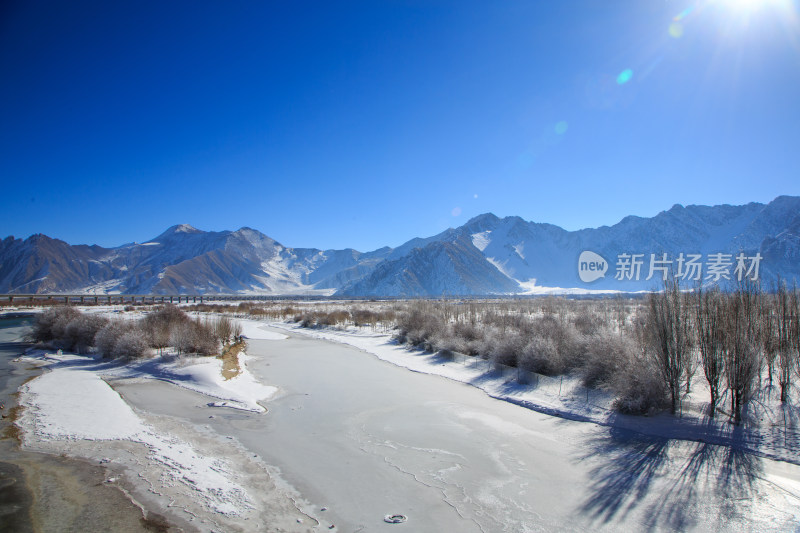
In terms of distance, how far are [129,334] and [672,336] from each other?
17761 mm

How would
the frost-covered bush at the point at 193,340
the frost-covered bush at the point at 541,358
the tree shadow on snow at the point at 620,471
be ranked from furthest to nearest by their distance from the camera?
the frost-covered bush at the point at 193,340
the frost-covered bush at the point at 541,358
the tree shadow on snow at the point at 620,471

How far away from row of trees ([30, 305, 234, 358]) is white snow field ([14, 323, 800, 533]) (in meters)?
3.99

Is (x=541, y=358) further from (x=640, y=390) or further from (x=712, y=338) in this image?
(x=712, y=338)

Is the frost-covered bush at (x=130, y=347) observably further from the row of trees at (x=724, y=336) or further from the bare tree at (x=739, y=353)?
the bare tree at (x=739, y=353)

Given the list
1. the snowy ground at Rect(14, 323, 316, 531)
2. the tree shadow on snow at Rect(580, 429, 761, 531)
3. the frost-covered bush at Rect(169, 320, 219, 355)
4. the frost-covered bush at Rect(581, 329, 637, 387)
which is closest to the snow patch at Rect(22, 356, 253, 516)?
the snowy ground at Rect(14, 323, 316, 531)

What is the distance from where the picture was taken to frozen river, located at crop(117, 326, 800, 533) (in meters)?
4.81

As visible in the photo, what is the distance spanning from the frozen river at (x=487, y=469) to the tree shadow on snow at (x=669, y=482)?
0.02m

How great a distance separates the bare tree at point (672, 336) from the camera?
8.77 m

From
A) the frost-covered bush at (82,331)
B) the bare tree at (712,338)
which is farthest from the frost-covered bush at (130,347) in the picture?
the bare tree at (712,338)

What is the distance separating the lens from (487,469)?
6207mm

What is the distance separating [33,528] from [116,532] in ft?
3.00

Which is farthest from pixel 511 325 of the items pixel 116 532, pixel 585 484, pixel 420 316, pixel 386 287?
pixel 386 287

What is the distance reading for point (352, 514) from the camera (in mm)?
4816

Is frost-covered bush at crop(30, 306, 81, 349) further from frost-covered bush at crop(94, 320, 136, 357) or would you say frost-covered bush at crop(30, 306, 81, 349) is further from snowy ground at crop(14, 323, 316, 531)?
snowy ground at crop(14, 323, 316, 531)
